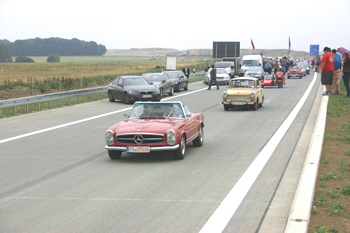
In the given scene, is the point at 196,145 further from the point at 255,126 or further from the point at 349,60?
the point at 349,60

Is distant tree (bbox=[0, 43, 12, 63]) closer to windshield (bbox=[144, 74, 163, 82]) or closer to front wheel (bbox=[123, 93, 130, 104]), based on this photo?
windshield (bbox=[144, 74, 163, 82])

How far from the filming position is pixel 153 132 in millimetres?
11812

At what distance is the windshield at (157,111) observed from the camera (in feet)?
43.2

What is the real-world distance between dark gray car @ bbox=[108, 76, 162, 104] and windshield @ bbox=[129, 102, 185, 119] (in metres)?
15.9

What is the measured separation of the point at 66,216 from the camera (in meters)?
7.54

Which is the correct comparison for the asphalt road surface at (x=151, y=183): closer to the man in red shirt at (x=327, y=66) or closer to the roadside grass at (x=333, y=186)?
the roadside grass at (x=333, y=186)

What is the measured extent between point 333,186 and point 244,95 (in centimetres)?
Answer: 1498

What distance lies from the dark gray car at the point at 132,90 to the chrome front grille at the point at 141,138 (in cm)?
1751

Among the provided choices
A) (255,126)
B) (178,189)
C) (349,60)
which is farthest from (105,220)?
(349,60)

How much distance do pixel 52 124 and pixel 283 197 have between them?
13131mm

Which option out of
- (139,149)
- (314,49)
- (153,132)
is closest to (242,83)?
(153,132)

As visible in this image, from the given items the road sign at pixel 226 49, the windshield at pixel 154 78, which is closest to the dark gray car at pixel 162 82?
the windshield at pixel 154 78

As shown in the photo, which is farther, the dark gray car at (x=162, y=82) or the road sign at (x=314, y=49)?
the road sign at (x=314, y=49)

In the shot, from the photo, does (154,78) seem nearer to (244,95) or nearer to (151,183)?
(244,95)
